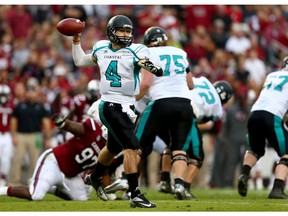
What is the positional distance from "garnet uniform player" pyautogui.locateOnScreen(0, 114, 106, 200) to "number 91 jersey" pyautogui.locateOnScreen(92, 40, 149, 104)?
1.18 m

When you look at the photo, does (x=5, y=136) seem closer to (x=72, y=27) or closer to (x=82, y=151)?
(x=82, y=151)

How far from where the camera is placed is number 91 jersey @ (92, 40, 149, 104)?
932 cm

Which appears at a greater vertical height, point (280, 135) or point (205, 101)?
point (205, 101)

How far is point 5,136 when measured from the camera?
53.0 ft

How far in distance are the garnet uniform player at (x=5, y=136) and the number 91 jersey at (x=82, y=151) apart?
5132 mm

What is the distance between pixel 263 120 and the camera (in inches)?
435

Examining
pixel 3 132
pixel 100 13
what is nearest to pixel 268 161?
pixel 3 132

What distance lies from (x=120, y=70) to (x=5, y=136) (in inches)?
281

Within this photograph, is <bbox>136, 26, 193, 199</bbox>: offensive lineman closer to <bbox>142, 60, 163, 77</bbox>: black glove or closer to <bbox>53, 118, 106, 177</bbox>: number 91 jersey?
<bbox>53, 118, 106, 177</bbox>: number 91 jersey

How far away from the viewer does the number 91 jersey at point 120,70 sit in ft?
30.6

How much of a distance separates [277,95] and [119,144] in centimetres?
233

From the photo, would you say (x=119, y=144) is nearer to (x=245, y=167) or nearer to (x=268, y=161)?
(x=245, y=167)

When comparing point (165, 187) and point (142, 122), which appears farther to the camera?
point (165, 187)

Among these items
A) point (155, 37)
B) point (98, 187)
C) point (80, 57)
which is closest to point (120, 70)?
point (80, 57)
